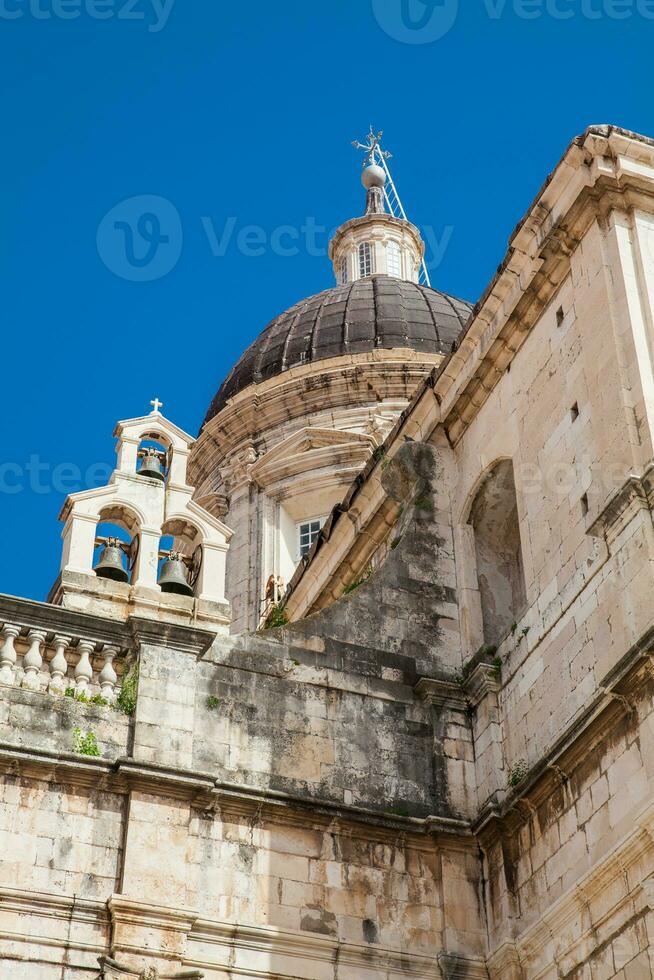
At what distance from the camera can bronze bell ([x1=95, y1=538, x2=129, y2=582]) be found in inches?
639

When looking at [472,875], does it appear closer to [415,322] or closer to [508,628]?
[508,628]

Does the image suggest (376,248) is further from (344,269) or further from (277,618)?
(277,618)

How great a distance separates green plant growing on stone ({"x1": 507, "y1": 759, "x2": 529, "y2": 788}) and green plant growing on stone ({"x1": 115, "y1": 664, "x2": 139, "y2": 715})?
3.31 metres

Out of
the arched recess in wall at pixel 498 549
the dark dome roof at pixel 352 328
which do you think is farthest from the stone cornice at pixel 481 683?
the dark dome roof at pixel 352 328

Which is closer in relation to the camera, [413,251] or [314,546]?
[314,546]

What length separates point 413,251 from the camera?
3747 centimetres

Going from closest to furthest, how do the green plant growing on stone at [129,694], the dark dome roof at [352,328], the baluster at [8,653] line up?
the baluster at [8,653] → the green plant growing on stone at [129,694] → the dark dome roof at [352,328]

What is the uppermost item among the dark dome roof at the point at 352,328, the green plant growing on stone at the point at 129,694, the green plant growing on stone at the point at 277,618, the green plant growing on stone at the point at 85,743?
the dark dome roof at the point at 352,328

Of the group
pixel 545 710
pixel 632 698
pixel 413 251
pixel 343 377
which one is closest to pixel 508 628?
pixel 545 710

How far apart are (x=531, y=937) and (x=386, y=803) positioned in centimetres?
189

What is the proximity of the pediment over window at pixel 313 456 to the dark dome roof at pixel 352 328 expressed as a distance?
1815 mm

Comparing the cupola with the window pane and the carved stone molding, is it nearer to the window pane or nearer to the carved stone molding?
the window pane

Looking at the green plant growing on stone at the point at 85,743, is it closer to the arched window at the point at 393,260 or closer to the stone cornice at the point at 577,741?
the stone cornice at the point at 577,741

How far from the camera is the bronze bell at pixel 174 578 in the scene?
1620 centimetres
